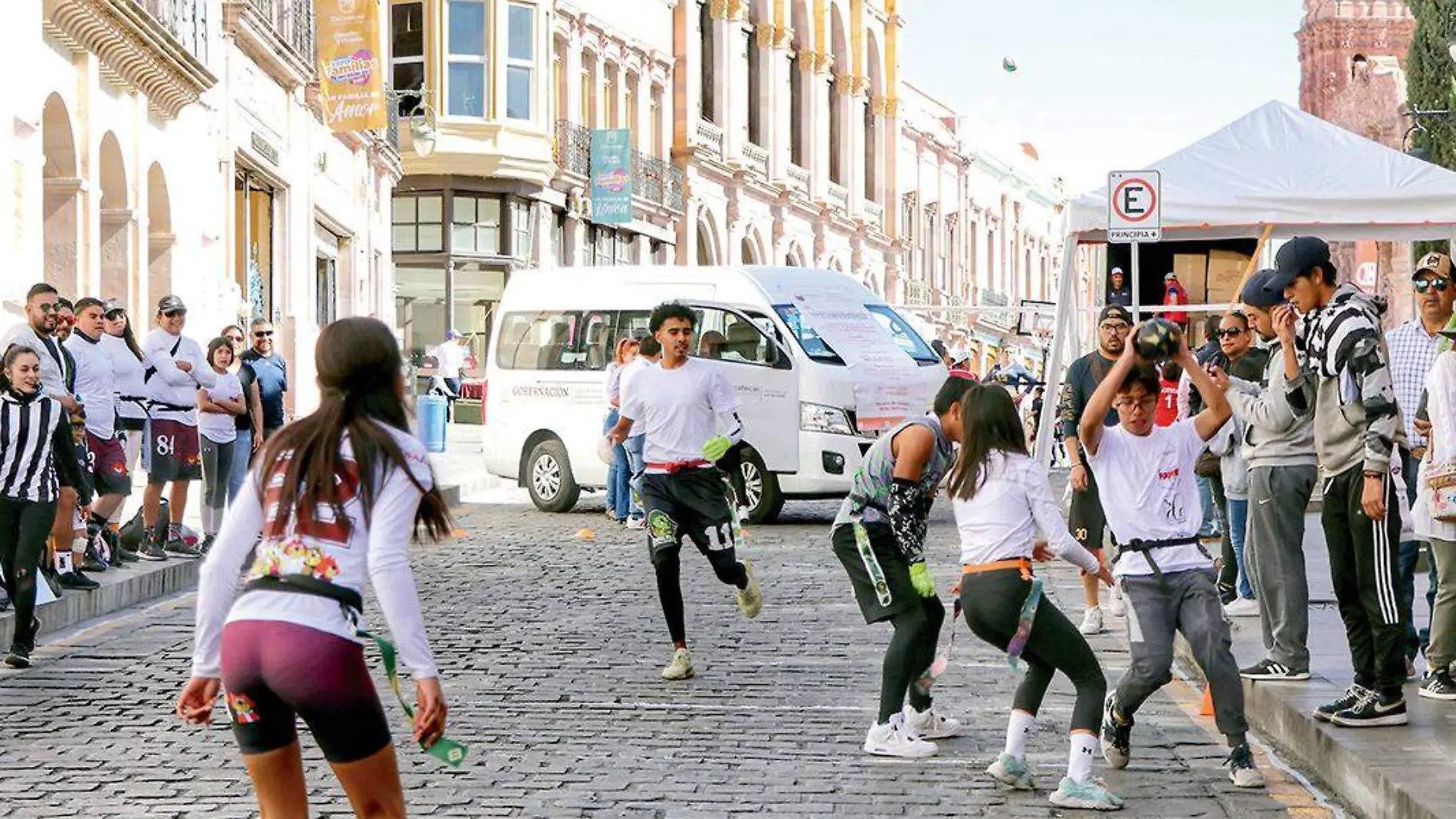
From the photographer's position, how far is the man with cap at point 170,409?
15.1 metres

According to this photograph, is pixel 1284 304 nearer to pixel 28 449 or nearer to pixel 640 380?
pixel 640 380

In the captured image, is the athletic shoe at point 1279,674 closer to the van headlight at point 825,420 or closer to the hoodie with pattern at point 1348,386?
the hoodie with pattern at point 1348,386

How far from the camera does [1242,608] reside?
12.0m

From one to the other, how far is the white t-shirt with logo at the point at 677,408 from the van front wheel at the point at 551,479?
36.3ft

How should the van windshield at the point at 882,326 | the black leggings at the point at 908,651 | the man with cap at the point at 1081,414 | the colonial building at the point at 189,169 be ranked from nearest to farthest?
the black leggings at the point at 908,651 → the man with cap at the point at 1081,414 → the van windshield at the point at 882,326 → the colonial building at the point at 189,169

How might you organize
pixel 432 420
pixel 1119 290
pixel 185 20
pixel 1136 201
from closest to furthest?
pixel 1136 201 < pixel 1119 290 < pixel 185 20 < pixel 432 420

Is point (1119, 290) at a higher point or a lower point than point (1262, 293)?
higher

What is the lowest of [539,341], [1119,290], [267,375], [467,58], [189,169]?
[267,375]

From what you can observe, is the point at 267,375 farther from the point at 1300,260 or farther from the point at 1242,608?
the point at 1300,260

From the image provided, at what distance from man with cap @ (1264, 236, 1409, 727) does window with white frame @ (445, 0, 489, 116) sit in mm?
35378

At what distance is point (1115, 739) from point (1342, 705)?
3.06 feet

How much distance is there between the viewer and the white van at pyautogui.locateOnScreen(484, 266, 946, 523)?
2038 cm

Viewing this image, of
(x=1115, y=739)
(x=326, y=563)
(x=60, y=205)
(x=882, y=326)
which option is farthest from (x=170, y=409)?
(x=326, y=563)

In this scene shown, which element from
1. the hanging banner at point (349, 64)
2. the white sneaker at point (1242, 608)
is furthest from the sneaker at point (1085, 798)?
the hanging banner at point (349, 64)
